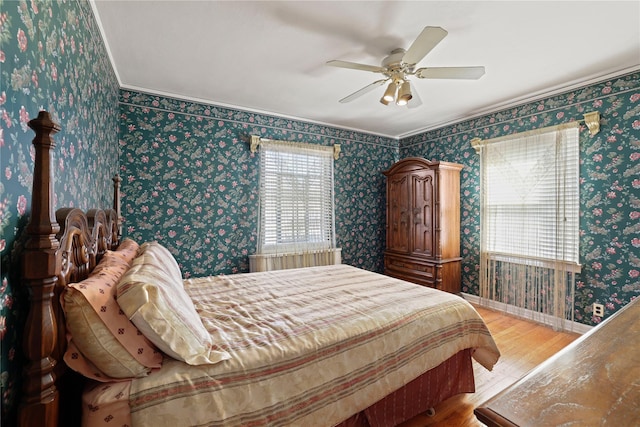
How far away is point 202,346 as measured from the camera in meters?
1.19

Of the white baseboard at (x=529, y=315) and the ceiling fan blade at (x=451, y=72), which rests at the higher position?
the ceiling fan blade at (x=451, y=72)

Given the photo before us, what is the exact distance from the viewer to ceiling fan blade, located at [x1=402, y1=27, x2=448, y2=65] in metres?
1.65

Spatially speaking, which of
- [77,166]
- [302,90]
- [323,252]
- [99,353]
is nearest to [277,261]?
[323,252]

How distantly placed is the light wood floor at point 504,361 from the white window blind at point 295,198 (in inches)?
91.1

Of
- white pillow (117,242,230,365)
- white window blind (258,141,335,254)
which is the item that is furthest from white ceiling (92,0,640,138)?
white pillow (117,242,230,365)

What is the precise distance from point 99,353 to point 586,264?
404 cm

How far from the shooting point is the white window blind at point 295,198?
148 inches

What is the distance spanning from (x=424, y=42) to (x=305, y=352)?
1935 millimetres

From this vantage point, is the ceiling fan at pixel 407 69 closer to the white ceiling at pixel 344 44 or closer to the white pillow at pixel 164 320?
the white ceiling at pixel 344 44

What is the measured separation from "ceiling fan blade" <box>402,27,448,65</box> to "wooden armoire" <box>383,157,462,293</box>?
199 cm

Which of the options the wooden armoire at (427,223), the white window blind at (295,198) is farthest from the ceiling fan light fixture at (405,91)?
the white window blind at (295,198)

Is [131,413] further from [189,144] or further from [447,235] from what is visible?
[447,235]

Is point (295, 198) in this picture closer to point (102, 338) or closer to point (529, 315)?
point (102, 338)

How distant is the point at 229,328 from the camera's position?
150 centimetres
